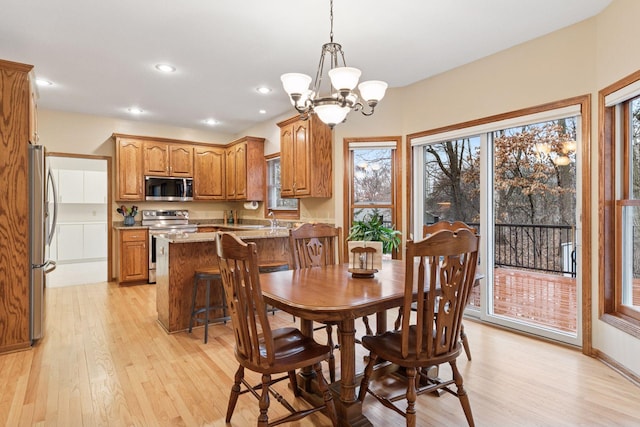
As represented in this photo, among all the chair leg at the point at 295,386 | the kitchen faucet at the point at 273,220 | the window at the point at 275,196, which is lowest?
the chair leg at the point at 295,386

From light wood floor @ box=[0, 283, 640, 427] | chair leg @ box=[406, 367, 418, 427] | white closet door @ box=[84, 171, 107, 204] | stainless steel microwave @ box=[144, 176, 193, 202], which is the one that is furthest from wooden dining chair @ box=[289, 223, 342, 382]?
white closet door @ box=[84, 171, 107, 204]

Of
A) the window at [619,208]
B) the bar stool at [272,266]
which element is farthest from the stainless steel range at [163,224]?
the window at [619,208]

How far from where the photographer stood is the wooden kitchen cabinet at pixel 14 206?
9.57 feet

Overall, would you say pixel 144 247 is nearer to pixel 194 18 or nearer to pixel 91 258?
pixel 91 258

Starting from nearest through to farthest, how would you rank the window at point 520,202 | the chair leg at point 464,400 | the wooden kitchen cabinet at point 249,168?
1. the chair leg at point 464,400
2. the window at point 520,202
3. the wooden kitchen cabinet at point 249,168

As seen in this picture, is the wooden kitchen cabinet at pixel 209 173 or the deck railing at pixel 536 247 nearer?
the deck railing at pixel 536 247

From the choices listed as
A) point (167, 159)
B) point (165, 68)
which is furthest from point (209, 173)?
point (165, 68)

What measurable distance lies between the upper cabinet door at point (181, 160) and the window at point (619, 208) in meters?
5.63

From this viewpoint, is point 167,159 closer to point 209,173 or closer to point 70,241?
point 209,173

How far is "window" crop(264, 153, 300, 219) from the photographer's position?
5636 mm

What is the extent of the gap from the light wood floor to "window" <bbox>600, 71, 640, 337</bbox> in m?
0.52

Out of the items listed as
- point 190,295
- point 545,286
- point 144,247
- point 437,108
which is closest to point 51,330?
point 190,295

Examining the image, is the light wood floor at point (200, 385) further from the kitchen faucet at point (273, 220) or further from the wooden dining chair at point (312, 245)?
the kitchen faucet at point (273, 220)

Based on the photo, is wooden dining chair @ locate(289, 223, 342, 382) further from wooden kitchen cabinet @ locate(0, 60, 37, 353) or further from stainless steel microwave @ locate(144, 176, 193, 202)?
stainless steel microwave @ locate(144, 176, 193, 202)
